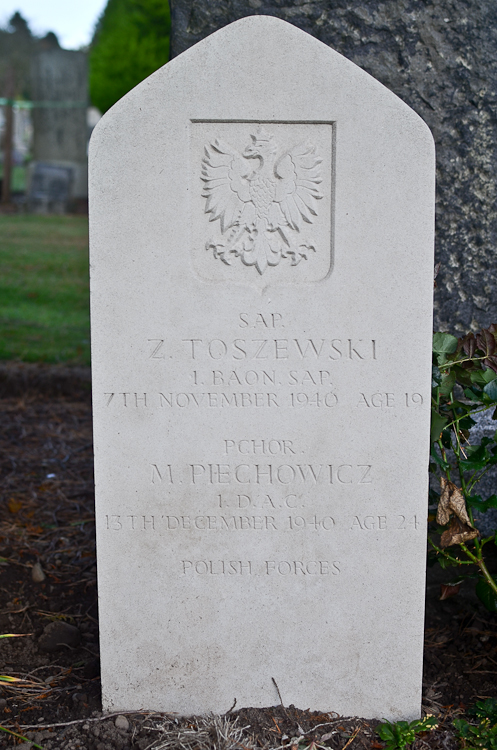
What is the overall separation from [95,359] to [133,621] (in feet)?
3.03

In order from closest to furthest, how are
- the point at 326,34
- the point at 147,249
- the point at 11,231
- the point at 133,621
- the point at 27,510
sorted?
1. the point at 147,249
2. the point at 133,621
3. the point at 326,34
4. the point at 27,510
5. the point at 11,231

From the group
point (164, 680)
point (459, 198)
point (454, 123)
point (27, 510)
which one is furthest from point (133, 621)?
point (454, 123)

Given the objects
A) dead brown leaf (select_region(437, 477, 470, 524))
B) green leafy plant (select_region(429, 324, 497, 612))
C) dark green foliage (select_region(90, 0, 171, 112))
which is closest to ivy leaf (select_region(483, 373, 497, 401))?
green leafy plant (select_region(429, 324, 497, 612))

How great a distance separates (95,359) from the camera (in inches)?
92.7

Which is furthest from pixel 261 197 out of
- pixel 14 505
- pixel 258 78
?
pixel 14 505

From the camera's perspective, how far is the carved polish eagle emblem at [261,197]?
7.53 ft

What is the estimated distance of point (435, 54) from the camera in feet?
10.1

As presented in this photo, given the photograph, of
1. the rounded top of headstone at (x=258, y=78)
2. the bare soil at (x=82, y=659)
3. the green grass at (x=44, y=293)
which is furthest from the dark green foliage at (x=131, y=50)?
the rounded top of headstone at (x=258, y=78)

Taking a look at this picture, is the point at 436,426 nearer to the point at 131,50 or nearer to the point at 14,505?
the point at 14,505

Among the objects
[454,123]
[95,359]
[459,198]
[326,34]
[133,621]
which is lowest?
[133,621]

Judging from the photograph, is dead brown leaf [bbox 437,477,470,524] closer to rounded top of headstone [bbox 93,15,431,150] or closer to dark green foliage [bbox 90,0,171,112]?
rounded top of headstone [bbox 93,15,431,150]

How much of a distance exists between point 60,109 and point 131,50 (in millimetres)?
2775

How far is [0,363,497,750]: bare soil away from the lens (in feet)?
7.68

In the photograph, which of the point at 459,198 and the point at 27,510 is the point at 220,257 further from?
the point at 27,510
